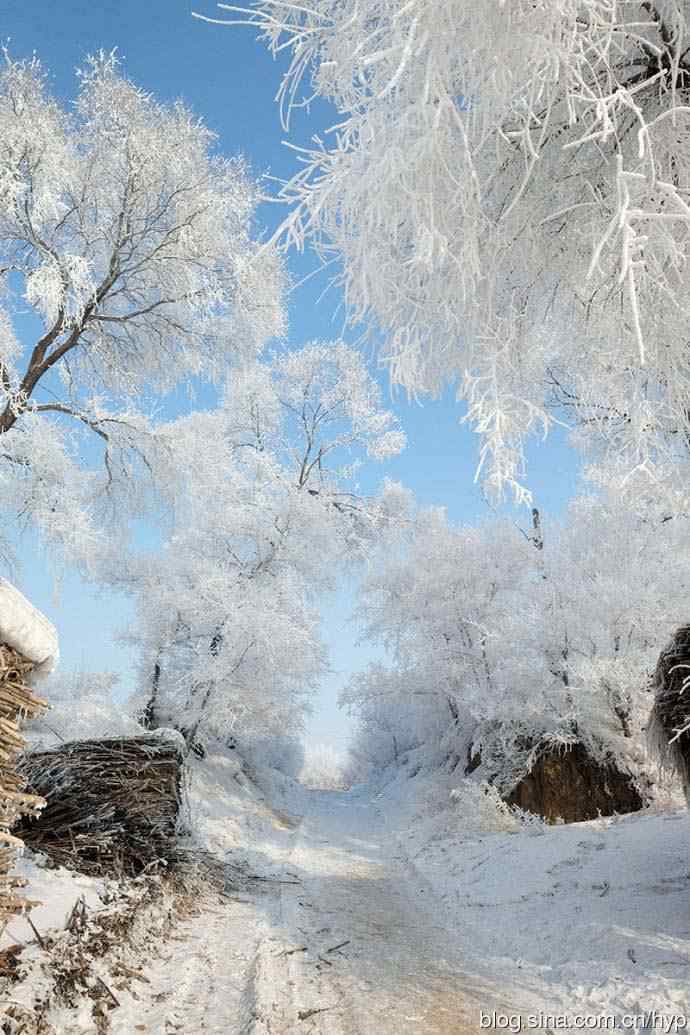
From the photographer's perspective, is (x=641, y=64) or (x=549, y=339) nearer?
(x=641, y=64)

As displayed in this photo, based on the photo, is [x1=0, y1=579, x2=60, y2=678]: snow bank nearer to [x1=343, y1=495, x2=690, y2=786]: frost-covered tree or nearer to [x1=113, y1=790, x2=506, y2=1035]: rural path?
[x1=113, y1=790, x2=506, y2=1035]: rural path

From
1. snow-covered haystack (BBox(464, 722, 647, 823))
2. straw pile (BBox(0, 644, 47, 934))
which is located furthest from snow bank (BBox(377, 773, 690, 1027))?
snow-covered haystack (BBox(464, 722, 647, 823))

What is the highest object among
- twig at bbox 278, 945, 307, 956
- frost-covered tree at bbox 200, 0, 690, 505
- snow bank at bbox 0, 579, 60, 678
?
frost-covered tree at bbox 200, 0, 690, 505

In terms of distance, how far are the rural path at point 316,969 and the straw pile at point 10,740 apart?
1.08 meters

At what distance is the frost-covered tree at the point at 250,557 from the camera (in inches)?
497

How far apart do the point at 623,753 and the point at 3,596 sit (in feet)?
45.9

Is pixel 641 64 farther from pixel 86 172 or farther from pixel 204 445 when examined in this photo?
pixel 204 445

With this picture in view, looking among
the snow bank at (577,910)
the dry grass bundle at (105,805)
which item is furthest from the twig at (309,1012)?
the dry grass bundle at (105,805)

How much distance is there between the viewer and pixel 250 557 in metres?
14.6

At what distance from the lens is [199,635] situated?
1385cm

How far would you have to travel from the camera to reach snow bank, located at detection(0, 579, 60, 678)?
275 centimetres

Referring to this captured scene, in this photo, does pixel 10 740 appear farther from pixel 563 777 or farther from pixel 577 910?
pixel 563 777

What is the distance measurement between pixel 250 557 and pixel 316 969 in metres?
11.0

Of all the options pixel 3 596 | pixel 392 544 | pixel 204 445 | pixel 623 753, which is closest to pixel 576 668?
pixel 623 753
